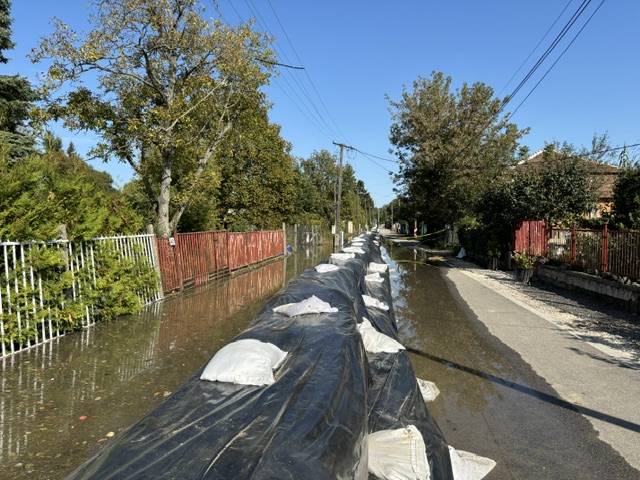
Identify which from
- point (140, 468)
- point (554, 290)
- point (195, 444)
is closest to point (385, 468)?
point (195, 444)

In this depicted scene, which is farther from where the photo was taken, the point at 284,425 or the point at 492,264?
the point at 492,264

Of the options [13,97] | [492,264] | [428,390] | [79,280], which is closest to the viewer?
[428,390]

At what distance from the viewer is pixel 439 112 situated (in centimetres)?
2956

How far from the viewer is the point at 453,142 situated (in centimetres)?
2747

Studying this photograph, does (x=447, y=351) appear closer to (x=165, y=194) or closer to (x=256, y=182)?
(x=165, y=194)

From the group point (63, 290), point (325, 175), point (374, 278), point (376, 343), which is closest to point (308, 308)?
point (376, 343)

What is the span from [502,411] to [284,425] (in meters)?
3.12

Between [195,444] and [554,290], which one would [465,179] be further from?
[195,444]

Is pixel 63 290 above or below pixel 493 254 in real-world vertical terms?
above

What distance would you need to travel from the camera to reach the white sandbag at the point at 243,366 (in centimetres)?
268

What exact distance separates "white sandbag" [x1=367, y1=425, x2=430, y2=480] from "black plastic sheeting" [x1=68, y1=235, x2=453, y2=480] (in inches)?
3.6

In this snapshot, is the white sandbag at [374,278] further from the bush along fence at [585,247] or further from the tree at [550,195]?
the tree at [550,195]

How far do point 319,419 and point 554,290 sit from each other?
40.1 ft

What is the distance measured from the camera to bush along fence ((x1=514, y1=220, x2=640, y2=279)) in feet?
32.0
